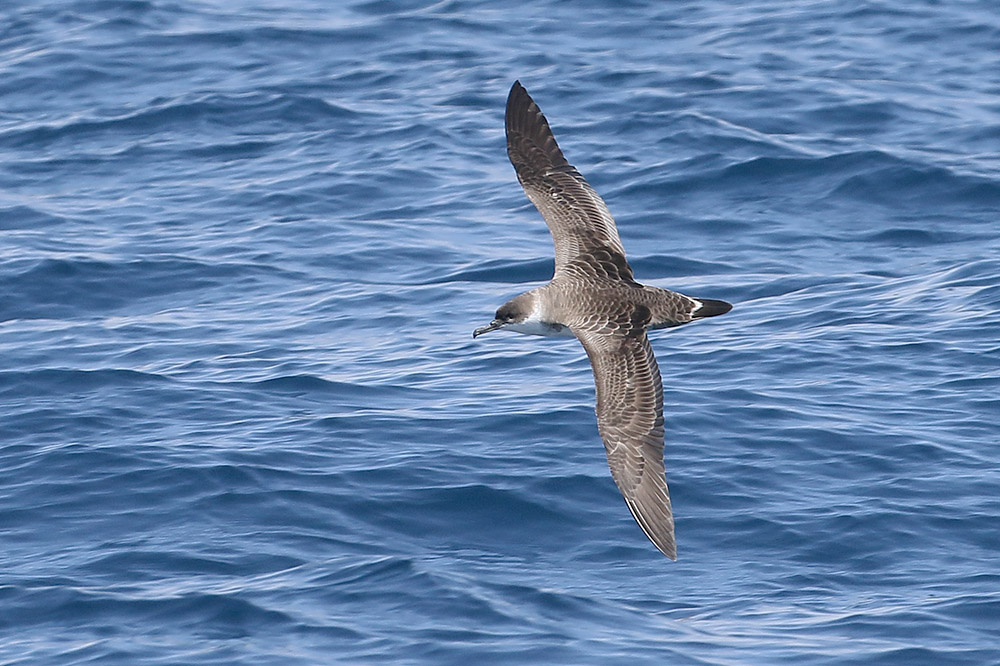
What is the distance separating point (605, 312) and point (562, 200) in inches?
53.2

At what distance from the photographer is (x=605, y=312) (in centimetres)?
857

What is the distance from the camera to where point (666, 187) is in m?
13.5

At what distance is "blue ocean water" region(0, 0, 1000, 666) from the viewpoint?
7906 mm

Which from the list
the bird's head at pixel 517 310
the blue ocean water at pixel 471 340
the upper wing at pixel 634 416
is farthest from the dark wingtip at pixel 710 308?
the blue ocean water at pixel 471 340

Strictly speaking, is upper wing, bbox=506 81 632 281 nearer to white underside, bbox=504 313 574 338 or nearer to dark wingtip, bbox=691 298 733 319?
white underside, bbox=504 313 574 338

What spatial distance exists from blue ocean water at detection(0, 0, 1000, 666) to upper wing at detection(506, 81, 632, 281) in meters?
1.13

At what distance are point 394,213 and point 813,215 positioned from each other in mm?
3459

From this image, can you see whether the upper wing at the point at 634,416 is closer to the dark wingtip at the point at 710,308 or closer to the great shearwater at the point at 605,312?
the great shearwater at the point at 605,312

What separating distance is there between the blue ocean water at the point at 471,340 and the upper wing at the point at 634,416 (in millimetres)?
548

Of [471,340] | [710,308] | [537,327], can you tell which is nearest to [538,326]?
[537,327]

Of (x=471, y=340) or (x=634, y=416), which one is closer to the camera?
(x=634, y=416)

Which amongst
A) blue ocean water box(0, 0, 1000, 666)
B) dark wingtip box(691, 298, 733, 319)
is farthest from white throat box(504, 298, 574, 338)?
blue ocean water box(0, 0, 1000, 666)

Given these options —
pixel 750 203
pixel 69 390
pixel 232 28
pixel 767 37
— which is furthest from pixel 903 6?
pixel 69 390

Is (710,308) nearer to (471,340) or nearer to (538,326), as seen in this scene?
(538,326)
